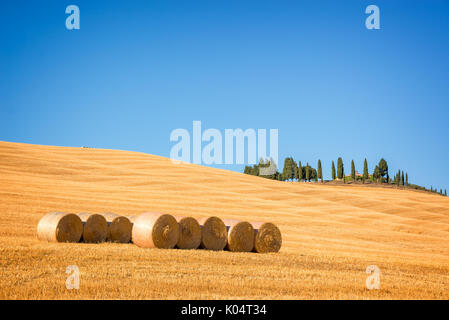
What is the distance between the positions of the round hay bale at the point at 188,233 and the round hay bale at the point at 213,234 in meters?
0.23

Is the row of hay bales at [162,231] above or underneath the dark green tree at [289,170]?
underneath

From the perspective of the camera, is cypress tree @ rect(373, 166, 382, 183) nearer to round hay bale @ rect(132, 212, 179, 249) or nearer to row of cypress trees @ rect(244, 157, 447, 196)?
row of cypress trees @ rect(244, 157, 447, 196)

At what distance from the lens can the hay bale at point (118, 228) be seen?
19.4 metres

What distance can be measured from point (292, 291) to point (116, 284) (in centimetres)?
370

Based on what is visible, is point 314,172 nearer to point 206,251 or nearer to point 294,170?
point 294,170

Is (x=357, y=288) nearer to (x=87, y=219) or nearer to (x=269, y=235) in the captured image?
(x=269, y=235)

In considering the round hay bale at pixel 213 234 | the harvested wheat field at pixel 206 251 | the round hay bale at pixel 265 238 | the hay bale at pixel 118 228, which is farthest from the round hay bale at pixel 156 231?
the round hay bale at pixel 265 238

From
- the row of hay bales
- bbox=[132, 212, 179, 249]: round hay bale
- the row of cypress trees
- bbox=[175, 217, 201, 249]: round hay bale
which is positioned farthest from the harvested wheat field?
the row of cypress trees

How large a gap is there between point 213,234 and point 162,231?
89.8 inches

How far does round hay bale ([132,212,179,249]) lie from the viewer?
1720cm

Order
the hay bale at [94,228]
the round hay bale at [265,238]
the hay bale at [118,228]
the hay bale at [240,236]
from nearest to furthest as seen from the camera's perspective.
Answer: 1. the hay bale at [94,228]
2. the hay bale at [240,236]
3. the hay bale at [118,228]
4. the round hay bale at [265,238]

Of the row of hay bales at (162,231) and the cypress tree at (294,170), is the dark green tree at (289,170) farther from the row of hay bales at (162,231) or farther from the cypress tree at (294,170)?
the row of hay bales at (162,231)

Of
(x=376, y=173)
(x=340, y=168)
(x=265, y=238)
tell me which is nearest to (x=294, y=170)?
(x=340, y=168)
